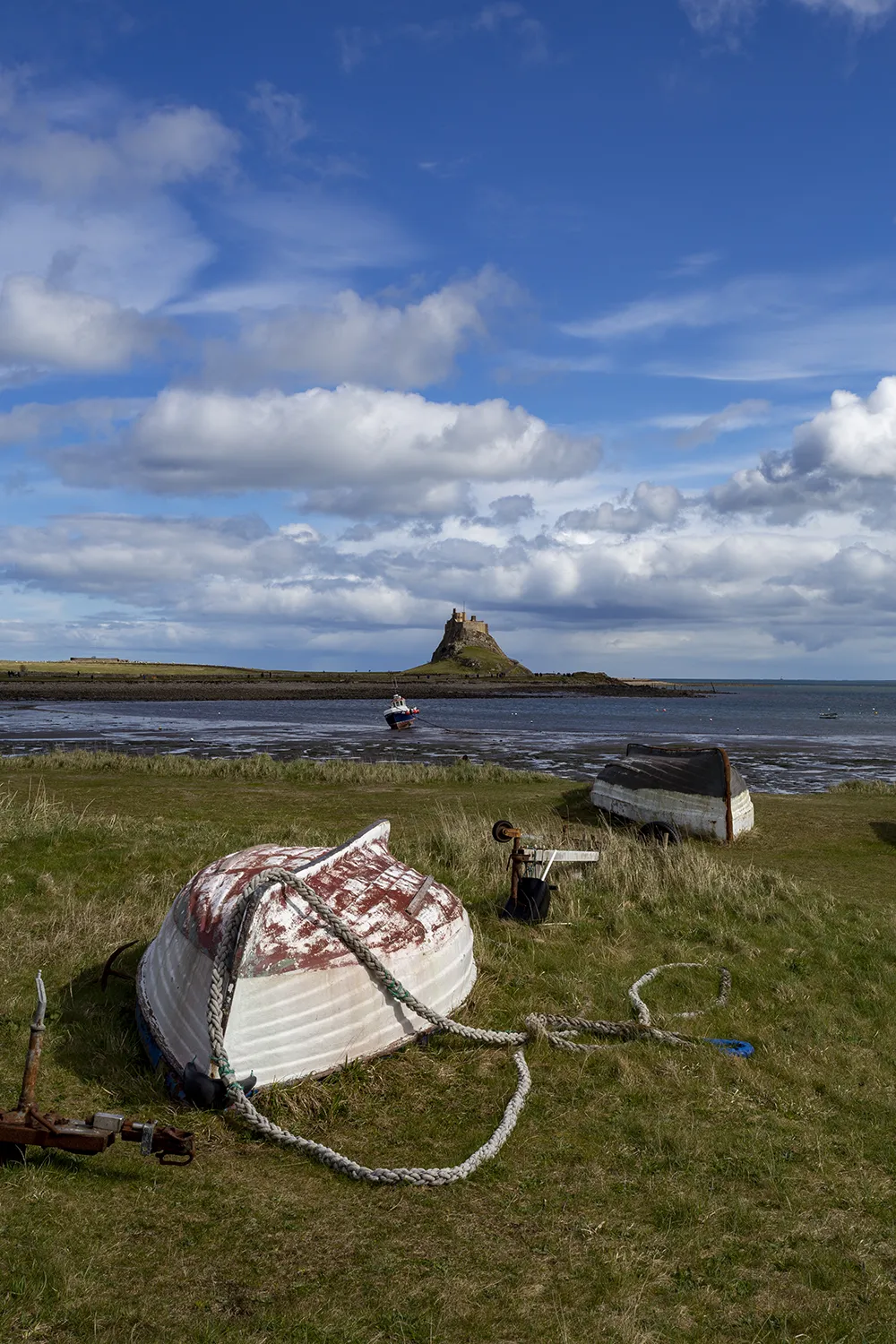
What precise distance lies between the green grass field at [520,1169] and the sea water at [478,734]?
929 inches

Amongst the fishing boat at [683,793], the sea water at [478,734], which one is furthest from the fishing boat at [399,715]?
the fishing boat at [683,793]

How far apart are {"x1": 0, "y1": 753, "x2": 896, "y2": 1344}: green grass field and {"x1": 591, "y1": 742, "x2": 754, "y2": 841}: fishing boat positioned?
572 cm

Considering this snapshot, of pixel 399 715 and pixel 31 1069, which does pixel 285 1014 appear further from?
pixel 399 715

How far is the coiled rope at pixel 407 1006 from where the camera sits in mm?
5867

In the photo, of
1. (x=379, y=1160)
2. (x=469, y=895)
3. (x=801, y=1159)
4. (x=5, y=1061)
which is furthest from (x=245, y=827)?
(x=801, y=1159)

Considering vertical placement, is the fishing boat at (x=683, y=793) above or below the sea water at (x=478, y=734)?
above

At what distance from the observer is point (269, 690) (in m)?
136

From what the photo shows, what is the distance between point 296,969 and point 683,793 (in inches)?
543

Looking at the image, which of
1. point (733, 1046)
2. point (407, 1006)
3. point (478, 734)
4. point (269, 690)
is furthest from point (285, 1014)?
point (269, 690)

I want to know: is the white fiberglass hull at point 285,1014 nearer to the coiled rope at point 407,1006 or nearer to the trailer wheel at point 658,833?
the coiled rope at point 407,1006

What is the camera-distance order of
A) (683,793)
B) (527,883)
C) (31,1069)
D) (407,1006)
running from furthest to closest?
(683,793), (527,883), (407,1006), (31,1069)

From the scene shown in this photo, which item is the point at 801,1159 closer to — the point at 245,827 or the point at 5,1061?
the point at 5,1061

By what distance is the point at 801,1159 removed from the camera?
6.26 m

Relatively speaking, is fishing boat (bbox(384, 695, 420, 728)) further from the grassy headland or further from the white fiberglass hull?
the white fiberglass hull
